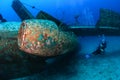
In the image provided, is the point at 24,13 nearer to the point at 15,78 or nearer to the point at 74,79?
the point at 15,78

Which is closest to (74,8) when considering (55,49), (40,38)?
(55,49)

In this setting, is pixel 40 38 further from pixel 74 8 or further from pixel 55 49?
pixel 74 8

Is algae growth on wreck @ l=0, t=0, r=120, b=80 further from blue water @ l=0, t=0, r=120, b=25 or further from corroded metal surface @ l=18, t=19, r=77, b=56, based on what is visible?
blue water @ l=0, t=0, r=120, b=25

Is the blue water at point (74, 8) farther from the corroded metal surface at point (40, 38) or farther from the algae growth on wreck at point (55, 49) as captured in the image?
the corroded metal surface at point (40, 38)

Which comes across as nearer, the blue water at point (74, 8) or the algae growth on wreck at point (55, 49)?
the algae growth on wreck at point (55, 49)

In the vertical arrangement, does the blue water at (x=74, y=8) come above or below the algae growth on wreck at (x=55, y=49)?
above

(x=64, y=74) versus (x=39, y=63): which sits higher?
(x=39, y=63)

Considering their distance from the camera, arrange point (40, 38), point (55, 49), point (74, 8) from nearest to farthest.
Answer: point (40, 38) → point (55, 49) → point (74, 8)

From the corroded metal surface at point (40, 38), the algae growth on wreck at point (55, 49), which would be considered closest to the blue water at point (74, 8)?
the algae growth on wreck at point (55, 49)

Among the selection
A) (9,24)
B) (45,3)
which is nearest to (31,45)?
(9,24)

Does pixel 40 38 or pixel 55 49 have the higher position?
pixel 40 38

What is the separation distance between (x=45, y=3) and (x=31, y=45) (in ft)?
35.5

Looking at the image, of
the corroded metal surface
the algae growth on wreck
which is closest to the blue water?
the algae growth on wreck

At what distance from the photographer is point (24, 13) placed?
7180mm
